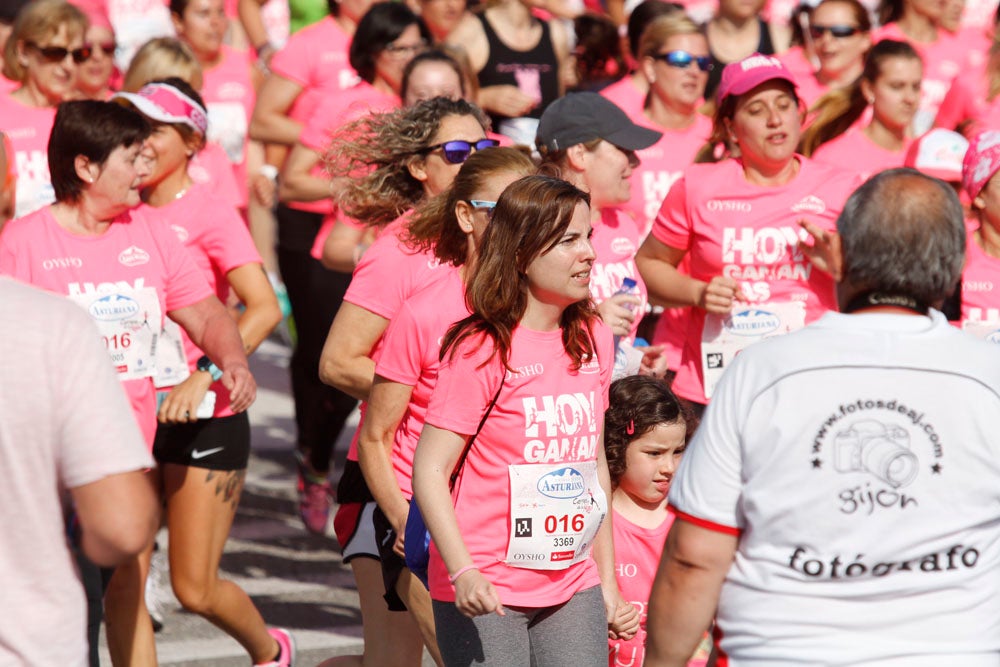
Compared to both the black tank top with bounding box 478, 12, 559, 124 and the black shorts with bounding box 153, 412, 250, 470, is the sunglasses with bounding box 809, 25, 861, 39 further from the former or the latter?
the black shorts with bounding box 153, 412, 250, 470

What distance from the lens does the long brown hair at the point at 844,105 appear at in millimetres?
7539

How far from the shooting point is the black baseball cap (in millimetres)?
5707

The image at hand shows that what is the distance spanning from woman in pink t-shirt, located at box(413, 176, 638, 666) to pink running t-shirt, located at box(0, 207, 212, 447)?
1657 millimetres

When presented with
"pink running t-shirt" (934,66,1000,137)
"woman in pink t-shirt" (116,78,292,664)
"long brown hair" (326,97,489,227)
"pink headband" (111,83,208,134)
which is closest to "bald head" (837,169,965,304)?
"long brown hair" (326,97,489,227)

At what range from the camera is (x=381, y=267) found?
15.9 ft

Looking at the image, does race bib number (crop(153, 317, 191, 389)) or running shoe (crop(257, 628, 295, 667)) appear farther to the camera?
running shoe (crop(257, 628, 295, 667))

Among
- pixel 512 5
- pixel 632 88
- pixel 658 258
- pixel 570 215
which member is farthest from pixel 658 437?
pixel 512 5

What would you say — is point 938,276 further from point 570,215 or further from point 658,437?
point 658,437

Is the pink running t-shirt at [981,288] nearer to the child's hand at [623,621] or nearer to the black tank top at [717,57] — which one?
the child's hand at [623,621]

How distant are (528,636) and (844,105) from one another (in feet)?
13.8

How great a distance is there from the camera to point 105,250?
535 centimetres

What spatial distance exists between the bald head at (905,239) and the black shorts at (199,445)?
3147 millimetres

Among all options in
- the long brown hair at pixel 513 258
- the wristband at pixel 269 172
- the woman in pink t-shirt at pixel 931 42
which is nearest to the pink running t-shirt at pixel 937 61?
the woman in pink t-shirt at pixel 931 42

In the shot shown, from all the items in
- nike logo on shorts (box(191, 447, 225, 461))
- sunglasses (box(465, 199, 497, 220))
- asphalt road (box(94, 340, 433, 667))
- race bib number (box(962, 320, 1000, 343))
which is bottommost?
asphalt road (box(94, 340, 433, 667))
